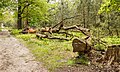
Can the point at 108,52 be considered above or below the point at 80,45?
below

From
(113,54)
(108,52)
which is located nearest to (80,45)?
(108,52)

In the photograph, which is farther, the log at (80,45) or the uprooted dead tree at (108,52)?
the log at (80,45)

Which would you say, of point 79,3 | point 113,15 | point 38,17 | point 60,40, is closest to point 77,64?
point 60,40

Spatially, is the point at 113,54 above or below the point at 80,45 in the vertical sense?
below

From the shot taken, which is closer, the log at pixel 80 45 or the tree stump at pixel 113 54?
the tree stump at pixel 113 54

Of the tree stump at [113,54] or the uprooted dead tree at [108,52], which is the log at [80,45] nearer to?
the uprooted dead tree at [108,52]

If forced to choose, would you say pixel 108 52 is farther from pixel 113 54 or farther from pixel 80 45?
pixel 80 45

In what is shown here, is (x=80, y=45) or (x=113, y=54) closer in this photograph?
(x=113, y=54)

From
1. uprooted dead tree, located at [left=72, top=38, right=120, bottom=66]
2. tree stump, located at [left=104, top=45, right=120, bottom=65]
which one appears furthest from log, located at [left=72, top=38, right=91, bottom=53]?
tree stump, located at [left=104, top=45, right=120, bottom=65]

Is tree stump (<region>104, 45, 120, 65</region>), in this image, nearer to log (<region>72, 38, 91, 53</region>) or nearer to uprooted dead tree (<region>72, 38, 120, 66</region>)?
uprooted dead tree (<region>72, 38, 120, 66</region>)

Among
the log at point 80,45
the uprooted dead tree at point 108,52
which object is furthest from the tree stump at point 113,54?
the log at point 80,45

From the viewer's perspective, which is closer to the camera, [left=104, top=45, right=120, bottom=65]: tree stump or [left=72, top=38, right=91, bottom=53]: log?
[left=104, top=45, right=120, bottom=65]: tree stump

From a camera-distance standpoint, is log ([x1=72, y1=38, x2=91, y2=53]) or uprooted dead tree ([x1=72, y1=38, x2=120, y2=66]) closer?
uprooted dead tree ([x1=72, y1=38, x2=120, y2=66])

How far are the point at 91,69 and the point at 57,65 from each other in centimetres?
142
